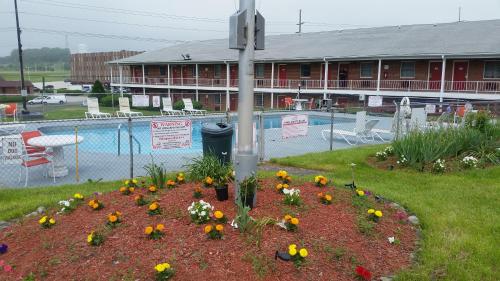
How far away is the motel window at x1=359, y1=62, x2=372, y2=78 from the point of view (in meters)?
31.4

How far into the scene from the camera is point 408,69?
97.9 feet

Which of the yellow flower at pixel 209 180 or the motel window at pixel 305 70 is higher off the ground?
the motel window at pixel 305 70

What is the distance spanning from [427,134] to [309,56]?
23.5 m

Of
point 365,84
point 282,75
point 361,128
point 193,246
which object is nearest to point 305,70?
point 282,75

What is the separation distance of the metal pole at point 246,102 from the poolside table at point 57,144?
5.21 metres

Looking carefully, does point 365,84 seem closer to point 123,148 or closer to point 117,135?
point 117,135

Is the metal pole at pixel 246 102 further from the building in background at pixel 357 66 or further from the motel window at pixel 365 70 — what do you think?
the motel window at pixel 365 70

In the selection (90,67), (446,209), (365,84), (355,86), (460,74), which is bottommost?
(446,209)

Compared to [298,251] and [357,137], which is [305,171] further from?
[357,137]

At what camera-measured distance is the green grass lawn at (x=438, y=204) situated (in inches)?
163

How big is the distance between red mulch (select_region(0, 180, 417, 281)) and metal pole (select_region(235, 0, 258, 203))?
494 mm

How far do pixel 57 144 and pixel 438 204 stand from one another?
6.99m

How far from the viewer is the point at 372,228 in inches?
186

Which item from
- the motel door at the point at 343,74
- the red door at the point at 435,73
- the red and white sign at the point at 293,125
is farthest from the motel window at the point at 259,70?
the red and white sign at the point at 293,125
